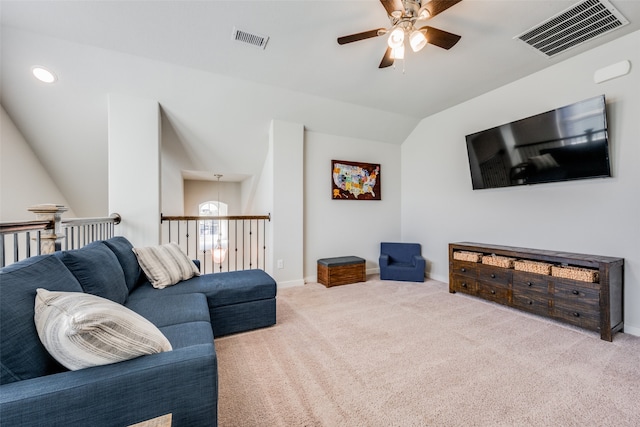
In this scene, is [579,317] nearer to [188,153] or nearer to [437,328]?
[437,328]

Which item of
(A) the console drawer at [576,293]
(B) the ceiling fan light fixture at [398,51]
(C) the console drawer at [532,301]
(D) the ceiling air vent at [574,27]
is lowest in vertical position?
(C) the console drawer at [532,301]

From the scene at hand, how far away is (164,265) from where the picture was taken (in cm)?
241

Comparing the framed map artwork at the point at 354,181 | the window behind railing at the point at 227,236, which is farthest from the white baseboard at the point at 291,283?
the framed map artwork at the point at 354,181

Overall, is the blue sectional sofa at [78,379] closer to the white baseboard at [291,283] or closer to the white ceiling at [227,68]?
the white ceiling at [227,68]

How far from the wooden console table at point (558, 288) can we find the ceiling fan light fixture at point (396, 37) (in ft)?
8.22

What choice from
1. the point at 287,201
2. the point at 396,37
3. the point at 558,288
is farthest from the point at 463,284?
the point at 396,37

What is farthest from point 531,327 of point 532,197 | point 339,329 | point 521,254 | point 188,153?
point 188,153

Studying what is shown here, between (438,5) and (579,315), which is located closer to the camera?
(438,5)

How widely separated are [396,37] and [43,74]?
3603mm

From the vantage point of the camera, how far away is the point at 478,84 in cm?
331

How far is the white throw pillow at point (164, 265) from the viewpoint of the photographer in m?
2.33

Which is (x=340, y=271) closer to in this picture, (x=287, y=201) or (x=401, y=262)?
(x=401, y=262)

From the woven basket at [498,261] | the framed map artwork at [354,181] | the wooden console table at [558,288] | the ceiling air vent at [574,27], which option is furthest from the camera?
the framed map artwork at [354,181]

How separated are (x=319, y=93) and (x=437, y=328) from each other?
3.20m
